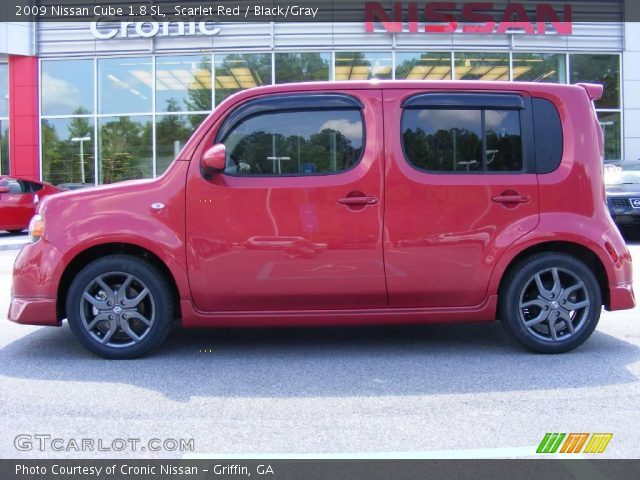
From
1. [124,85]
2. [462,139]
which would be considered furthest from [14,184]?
[462,139]

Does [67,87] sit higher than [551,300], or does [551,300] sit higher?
[67,87]

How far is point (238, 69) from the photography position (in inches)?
771

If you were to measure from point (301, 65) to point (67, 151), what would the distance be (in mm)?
7736

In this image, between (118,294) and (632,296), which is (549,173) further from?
(118,294)

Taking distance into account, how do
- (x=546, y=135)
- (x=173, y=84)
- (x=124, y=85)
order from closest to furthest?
(x=546, y=135)
(x=173, y=84)
(x=124, y=85)

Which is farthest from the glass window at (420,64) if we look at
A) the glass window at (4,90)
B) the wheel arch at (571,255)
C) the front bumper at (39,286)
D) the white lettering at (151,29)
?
the front bumper at (39,286)

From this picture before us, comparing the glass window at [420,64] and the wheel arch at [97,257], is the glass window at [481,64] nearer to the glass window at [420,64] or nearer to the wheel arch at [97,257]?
the glass window at [420,64]

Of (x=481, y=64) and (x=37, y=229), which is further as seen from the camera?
(x=481, y=64)

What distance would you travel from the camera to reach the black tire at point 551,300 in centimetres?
472

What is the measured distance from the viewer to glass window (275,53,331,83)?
19.4 meters

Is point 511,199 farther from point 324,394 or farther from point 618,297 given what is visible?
point 324,394

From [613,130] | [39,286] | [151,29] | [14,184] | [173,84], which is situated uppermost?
[151,29]

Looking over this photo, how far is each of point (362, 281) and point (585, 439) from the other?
72.3 inches

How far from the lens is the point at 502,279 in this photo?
480 cm
